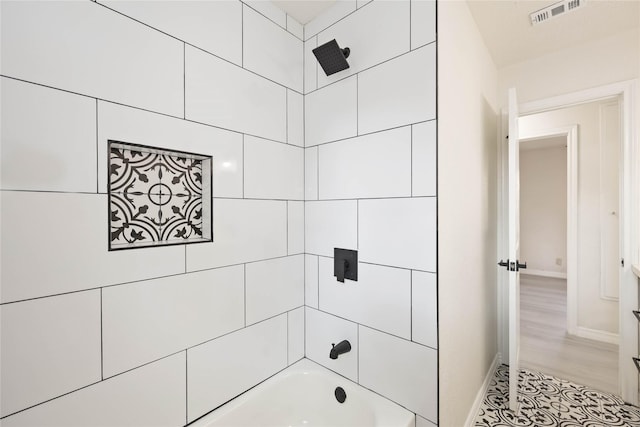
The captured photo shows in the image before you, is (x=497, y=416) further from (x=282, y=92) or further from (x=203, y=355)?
(x=282, y=92)

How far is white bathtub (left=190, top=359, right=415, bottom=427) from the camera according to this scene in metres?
1.30

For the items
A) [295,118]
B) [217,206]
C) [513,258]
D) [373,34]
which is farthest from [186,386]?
[513,258]

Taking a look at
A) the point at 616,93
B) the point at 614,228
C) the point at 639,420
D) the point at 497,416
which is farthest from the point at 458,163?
the point at 614,228

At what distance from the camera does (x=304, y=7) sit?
159 centimetres

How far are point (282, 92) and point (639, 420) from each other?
9.47ft

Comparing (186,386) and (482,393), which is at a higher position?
(186,386)

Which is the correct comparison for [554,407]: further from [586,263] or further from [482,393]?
[586,263]

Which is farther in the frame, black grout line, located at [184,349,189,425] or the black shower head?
the black shower head

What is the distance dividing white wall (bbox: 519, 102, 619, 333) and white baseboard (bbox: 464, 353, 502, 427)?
1308mm

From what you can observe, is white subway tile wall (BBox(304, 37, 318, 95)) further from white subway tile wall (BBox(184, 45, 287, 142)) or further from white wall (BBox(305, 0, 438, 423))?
white subway tile wall (BBox(184, 45, 287, 142))

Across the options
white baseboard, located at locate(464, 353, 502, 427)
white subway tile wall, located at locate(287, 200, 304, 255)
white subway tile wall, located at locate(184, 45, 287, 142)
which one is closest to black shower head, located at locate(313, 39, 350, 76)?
white subway tile wall, located at locate(184, 45, 287, 142)

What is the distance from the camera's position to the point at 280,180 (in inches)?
62.9

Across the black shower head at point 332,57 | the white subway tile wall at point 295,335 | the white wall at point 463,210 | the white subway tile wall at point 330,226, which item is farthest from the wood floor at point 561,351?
the black shower head at point 332,57

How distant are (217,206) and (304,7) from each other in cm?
121
